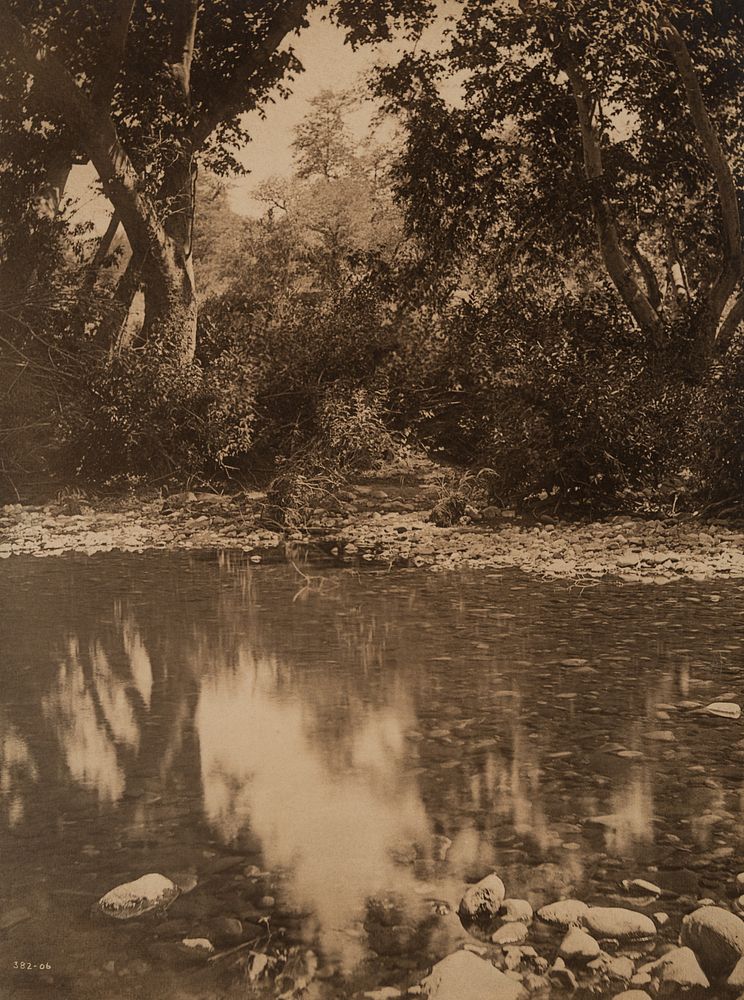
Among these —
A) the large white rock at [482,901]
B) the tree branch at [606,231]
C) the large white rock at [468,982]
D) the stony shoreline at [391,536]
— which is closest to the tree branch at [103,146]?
the stony shoreline at [391,536]

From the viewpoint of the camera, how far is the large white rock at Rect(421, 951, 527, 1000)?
1.45 m

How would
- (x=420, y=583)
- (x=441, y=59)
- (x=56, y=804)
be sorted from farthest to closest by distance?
1. (x=441, y=59)
2. (x=420, y=583)
3. (x=56, y=804)

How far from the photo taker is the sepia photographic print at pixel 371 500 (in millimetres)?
1691

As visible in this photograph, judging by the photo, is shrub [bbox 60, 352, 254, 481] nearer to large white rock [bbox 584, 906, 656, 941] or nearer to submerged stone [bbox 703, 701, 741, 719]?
submerged stone [bbox 703, 701, 741, 719]

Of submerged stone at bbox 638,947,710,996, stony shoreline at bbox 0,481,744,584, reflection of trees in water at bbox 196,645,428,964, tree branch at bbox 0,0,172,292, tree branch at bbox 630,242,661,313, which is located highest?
tree branch at bbox 0,0,172,292

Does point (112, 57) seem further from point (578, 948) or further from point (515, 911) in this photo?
point (578, 948)

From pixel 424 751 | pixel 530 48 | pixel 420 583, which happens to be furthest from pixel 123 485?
pixel 424 751

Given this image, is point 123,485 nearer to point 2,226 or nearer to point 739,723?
point 2,226

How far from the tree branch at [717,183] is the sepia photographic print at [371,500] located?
0.03 m

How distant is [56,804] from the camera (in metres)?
2.09

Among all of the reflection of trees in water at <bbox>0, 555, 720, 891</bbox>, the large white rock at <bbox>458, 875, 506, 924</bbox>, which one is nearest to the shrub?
the reflection of trees in water at <bbox>0, 555, 720, 891</bbox>

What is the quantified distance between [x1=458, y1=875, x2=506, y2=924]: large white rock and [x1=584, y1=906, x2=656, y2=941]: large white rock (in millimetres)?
144

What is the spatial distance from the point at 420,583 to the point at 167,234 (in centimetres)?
317

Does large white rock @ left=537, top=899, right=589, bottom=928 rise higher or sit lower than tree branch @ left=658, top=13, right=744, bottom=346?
lower
